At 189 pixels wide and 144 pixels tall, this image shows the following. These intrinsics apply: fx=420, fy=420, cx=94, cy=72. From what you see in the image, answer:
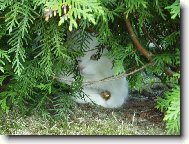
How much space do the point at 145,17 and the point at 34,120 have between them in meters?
0.56

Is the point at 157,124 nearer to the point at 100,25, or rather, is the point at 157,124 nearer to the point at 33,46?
the point at 100,25

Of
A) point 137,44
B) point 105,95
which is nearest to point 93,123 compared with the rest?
point 105,95

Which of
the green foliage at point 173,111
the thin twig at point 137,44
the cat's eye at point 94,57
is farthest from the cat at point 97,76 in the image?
the green foliage at point 173,111

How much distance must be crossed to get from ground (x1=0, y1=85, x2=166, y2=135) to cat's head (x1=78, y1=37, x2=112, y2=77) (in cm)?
14

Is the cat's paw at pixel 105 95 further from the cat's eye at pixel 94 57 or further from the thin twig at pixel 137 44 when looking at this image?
the thin twig at pixel 137 44

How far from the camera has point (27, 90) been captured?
1539 millimetres

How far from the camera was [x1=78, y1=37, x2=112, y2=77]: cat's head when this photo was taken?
5.55 ft

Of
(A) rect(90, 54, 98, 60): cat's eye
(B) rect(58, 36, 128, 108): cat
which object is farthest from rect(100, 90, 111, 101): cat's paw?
(A) rect(90, 54, 98, 60): cat's eye

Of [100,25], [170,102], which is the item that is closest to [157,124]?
[170,102]

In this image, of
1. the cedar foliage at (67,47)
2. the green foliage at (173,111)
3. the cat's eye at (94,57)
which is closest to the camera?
the green foliage at (173,111)

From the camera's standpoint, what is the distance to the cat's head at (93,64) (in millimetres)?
1690

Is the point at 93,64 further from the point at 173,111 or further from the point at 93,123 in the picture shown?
the point at 173,111

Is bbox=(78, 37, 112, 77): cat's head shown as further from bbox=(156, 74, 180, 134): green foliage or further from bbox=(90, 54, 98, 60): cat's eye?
bbox=(156, 74, 180, 134): green foliage

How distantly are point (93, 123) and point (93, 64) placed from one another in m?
0.28
